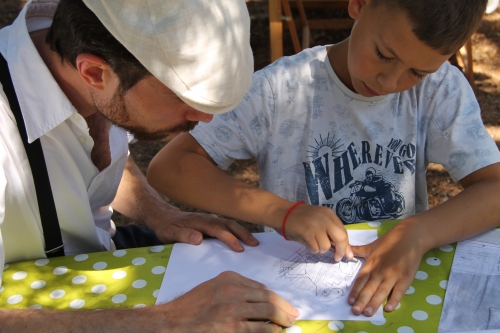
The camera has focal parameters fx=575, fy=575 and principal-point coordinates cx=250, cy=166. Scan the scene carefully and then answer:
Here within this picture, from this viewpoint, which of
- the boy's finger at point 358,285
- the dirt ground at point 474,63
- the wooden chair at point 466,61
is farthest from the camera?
the wooden chair at point 466,61

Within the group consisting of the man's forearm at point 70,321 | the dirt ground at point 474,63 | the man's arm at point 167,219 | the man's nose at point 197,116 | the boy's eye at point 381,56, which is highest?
the boy's eye at point 381,56

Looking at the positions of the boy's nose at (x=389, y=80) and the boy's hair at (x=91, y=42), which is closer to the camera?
the boy's hair at (x=91, y=42)

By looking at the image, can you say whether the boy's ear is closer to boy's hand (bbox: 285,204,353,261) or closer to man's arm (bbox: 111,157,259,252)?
boy's hand (bbox: 285,204,353,261)

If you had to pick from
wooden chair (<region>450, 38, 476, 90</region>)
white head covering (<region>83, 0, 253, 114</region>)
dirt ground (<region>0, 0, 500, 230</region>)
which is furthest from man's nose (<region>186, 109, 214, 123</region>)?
wooden chair (<region>450, 38, 476, 90</region>)

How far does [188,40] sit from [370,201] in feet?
2.90

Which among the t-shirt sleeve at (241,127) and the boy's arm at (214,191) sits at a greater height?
the t-shirt sleeve at (241,127)

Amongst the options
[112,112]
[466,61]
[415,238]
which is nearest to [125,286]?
[112,112]

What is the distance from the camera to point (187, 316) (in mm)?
1237

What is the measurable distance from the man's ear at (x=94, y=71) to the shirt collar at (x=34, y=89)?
3.8 inches

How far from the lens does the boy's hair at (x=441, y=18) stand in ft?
4.79

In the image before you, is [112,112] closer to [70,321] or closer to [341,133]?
[70,321]

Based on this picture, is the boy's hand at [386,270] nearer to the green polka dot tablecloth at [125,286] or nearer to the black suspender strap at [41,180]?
the green polka dot tablecloth at [125,286]

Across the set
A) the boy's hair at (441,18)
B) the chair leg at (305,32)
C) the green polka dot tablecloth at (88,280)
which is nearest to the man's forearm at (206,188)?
the green polka dot tablecloth at (88,280)

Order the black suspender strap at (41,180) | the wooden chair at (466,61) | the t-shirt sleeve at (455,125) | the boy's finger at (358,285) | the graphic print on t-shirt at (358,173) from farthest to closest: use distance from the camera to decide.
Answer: the wooden chair at (466,61) → the graphic print on t-shirt at (358,173) → the t-shirt sleeve at (455,125) → the black suspender strap at (41,180) → the boy's finger at (358,285)
